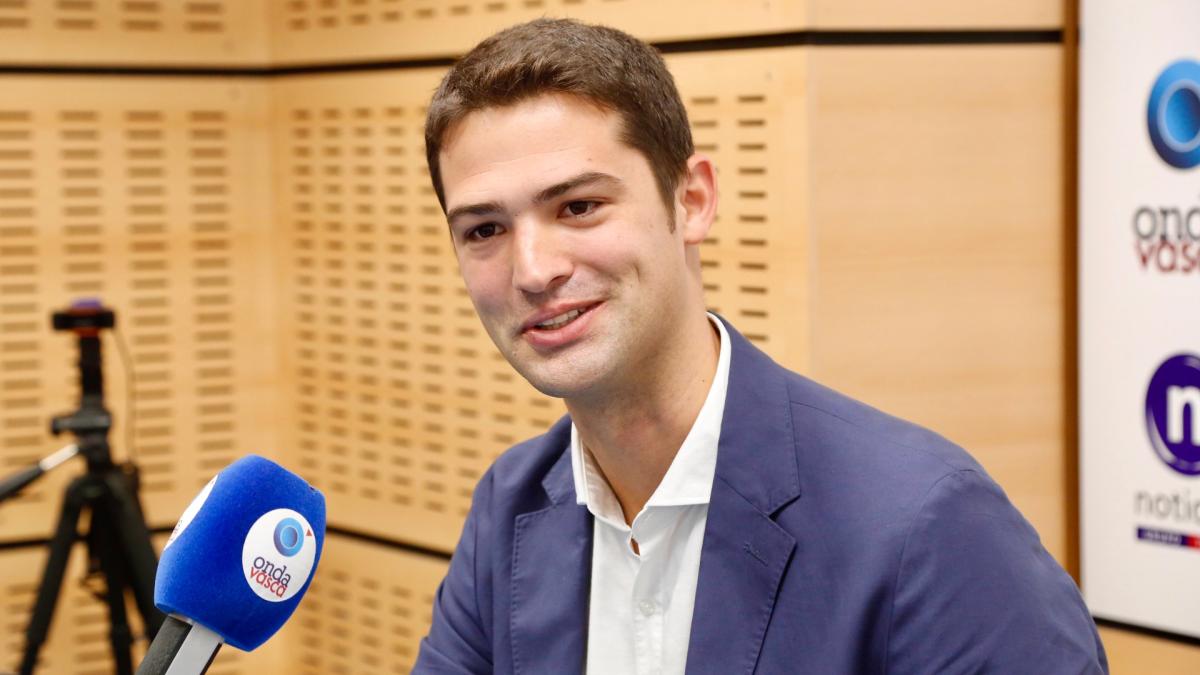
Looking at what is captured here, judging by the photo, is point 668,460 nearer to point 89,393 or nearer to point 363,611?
point 89,393

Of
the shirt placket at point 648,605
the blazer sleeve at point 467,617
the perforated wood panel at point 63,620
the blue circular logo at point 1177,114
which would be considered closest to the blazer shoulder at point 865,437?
the shirt placket at point 648,605

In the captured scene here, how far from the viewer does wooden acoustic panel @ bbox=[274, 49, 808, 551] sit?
3303mm

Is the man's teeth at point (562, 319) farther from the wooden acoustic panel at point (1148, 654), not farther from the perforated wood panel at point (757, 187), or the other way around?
the wooden acoustic panel at point (1148, 654)

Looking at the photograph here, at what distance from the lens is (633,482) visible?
1780 mm

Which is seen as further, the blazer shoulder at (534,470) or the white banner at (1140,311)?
the white banner at (1140,311)

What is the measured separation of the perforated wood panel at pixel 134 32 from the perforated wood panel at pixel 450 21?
89 millimetres

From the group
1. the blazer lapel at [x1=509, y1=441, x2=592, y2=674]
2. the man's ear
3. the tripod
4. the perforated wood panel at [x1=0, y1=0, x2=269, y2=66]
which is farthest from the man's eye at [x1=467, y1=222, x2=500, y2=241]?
the perforated wood panel at [x1=0, y1=0, x2=269, y2=66]

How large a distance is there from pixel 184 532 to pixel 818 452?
71 centimetres

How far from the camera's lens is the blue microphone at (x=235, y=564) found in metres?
1.25

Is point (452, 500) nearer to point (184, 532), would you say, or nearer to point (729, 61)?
point (729, 61)

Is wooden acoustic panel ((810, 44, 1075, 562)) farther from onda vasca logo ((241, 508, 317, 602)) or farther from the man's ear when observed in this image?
onda vasca logo ((241, 508, 317, 602))

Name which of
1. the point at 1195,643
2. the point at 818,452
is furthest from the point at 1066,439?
the point at 818,452

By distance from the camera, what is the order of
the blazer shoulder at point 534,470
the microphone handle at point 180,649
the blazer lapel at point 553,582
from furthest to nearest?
1. the blazer shoulder at point 534,470
2. the blazer lapel at point 553,582
3. the microphone handle at point 180,649

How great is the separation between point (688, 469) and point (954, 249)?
1172mm
